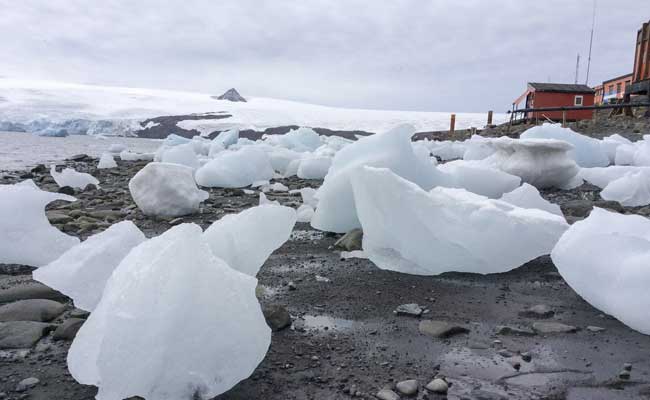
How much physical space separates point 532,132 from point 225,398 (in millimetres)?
4586

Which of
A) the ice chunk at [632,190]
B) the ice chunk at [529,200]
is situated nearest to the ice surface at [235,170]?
the ice chunk at [529,200]

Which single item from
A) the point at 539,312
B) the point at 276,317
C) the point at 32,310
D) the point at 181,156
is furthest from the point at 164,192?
the point at 181,156

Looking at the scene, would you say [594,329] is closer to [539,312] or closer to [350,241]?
[539,312]

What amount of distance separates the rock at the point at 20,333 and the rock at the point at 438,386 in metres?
0.95

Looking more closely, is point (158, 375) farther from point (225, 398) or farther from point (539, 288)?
point (539, 288)

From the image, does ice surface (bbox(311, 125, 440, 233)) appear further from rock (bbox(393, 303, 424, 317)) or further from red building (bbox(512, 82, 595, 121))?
red building (bbox(512, 82, 595, 121))

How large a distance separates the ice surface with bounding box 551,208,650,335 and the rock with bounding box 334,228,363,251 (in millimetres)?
798

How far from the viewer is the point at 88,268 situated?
125 cm

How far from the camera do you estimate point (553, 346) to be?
116cm

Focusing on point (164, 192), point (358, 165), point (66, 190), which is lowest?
point (66, 190)

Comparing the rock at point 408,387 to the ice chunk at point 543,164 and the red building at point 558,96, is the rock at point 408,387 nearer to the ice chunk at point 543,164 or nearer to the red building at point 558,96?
the ice chunk at point 543,164

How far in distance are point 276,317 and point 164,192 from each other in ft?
6.08

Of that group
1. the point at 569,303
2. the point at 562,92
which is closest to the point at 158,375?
the point at 569,303

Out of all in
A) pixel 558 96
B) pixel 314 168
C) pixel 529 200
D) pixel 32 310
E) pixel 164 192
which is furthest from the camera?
pixel 558 96
